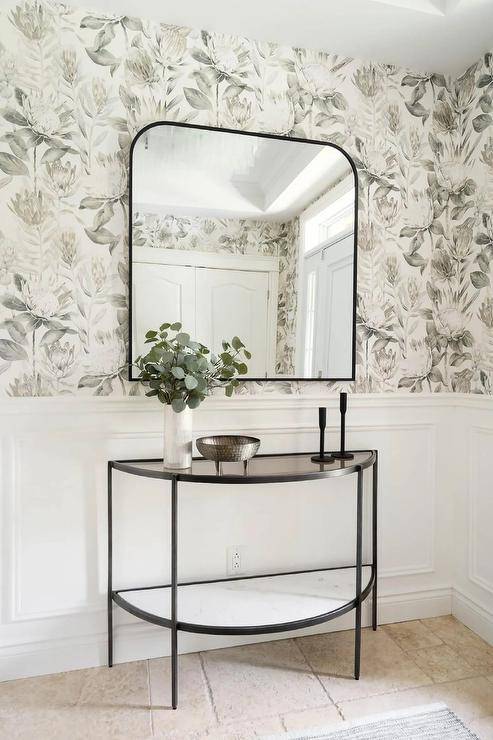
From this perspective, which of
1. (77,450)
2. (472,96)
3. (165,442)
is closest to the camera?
(165,442)

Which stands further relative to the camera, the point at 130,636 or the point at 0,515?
the point at 130,636

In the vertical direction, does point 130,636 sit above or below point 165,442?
below

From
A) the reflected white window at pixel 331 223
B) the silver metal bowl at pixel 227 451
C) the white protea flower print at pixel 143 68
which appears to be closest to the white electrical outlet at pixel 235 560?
the silver metal bowl at pixel 227 451

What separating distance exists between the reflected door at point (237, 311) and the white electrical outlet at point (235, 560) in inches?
27.4

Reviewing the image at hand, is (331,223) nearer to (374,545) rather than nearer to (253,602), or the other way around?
(374,545)

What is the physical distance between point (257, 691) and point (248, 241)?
5.34 ft

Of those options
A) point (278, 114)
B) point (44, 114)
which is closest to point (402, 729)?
point (278, 114)

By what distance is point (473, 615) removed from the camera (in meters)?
2.19

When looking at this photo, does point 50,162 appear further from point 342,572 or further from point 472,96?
point 342,572

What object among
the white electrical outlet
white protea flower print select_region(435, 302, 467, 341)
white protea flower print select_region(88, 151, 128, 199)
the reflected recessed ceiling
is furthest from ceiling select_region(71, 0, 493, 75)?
the white electrical outlet

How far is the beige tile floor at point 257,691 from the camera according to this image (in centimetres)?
161

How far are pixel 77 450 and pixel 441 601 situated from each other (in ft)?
5.67

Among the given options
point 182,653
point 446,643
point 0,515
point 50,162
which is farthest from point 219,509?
point 50,162

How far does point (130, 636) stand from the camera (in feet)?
6.41
